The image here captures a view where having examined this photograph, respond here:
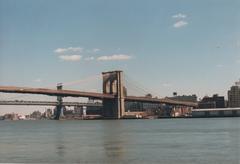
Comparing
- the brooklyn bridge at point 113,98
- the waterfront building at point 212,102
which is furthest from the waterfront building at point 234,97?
the brooklyn bridge at point 113,98

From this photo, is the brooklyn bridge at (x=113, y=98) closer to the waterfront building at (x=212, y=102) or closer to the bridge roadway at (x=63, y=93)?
the bridge roadway at (x=63, y=93)

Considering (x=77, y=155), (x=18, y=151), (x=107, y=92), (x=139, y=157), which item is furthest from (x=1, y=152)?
(x=107, y=92)

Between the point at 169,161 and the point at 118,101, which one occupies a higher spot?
the point at 118,101

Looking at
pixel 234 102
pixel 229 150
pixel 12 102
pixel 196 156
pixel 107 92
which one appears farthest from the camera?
pixel 234 102

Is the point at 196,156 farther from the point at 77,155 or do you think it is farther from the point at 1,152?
the point at 1,152

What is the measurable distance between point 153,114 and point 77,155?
72702 millimetres

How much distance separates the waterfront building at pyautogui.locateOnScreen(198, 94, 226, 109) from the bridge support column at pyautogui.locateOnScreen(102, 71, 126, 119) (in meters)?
20.4

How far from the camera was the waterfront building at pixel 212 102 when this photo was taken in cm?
8212

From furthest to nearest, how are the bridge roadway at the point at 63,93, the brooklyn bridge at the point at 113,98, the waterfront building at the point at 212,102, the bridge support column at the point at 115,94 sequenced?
the waterfront building at the point at 212,102, the bridge support column at the point at 115,94, the brooklyn bridge at the point at 113,98, the bridge roadway at the point at 63,93

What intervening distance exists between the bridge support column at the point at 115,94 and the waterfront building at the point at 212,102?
805 inches

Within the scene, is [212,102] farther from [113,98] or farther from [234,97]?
[113,98]

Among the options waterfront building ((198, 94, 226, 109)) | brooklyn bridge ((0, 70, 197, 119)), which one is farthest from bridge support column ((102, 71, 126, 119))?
waterfront building ((198, 94, 226, 109))

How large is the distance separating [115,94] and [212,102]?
2576cm

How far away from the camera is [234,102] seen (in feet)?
276
